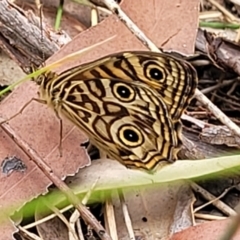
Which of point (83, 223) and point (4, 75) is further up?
point (4, 75)

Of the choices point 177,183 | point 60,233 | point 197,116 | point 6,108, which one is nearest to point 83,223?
point 60,233

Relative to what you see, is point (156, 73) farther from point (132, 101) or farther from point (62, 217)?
point (62, 217)

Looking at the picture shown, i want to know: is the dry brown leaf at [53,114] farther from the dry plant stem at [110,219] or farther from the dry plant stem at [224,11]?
the dry plant stem at [224,11]

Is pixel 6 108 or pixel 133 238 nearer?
pixel 133 238

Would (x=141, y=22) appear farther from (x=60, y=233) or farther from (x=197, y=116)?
(x=60, y=233)

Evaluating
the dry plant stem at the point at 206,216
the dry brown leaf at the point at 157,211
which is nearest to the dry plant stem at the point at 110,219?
the dry brown leaf at the point at 157,211

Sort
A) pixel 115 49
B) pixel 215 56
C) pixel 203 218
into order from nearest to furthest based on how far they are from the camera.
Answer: pixel 203 218 < pixel 115 49 < pixel 215 56

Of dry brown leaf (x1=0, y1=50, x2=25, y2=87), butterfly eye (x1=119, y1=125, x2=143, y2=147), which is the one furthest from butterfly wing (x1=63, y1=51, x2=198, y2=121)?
dry brown leaf (x1=0, y1=50, x2=25, y2=87)
